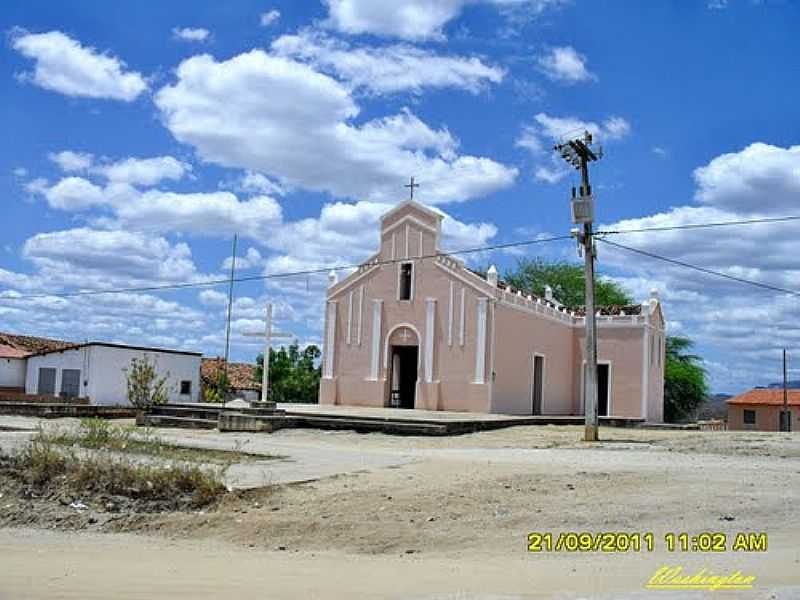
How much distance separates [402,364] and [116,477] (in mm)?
22016

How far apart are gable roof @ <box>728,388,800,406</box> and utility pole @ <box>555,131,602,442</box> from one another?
4259 centimetres

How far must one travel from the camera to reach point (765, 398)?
2404 inches

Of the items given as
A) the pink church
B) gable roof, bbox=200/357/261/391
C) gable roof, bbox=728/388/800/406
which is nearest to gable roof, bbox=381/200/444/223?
the pink church

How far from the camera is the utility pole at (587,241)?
2219 centimetres

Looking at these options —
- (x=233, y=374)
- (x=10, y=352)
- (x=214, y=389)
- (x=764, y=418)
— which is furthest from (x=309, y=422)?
(x=764, y=418)

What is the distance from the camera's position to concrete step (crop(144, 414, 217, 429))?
23703 millimetres

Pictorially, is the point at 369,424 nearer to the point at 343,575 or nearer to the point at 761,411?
the point at 343,575

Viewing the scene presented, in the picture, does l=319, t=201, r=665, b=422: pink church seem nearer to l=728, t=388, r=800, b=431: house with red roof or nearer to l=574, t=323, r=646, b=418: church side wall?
l=574, t=323, r=646, b=418: church side wall

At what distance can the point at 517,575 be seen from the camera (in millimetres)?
7500

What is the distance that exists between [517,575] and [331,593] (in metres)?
1.62

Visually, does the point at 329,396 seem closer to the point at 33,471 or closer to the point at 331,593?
the point at 33,471

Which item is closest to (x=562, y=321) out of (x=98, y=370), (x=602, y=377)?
(x=602, y=377)

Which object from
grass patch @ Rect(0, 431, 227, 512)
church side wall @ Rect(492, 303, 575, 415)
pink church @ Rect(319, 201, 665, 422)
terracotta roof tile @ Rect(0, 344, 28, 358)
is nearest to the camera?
grass patch @ Rect(0, 431, 227, 512)

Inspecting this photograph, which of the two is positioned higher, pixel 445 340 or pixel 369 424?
pixel 445 340
